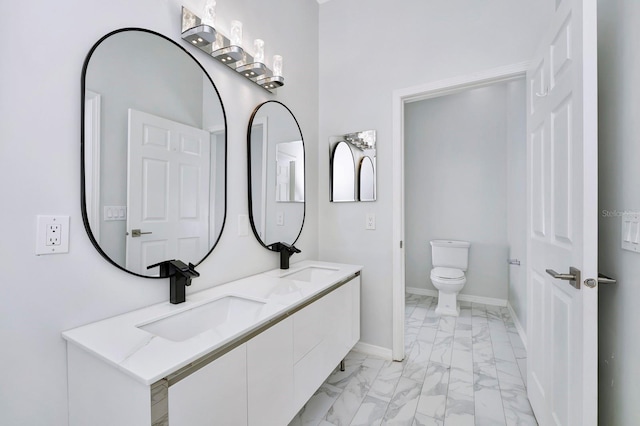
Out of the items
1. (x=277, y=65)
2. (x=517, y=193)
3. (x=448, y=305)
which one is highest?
(x=277, y=65)

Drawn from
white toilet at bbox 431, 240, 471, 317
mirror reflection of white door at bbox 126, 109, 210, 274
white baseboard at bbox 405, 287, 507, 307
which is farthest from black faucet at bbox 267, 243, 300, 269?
white baseboard at bbox 405, 287, 507, 307

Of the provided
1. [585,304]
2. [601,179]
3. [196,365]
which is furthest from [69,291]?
[601,179]

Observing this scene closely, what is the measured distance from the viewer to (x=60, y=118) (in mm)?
989

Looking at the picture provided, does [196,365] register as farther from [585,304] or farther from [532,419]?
[532,419]

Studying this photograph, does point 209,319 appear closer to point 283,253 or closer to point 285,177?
point 283,253

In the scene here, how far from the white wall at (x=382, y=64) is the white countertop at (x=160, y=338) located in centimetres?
92

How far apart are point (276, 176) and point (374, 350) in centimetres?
156

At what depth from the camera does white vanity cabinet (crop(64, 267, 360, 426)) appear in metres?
0.78

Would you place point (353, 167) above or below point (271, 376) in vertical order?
above

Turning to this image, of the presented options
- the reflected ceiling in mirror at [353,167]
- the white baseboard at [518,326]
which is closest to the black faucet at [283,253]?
the reflected ceiling in mirror at [353,167]

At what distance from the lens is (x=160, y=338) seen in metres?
0.93

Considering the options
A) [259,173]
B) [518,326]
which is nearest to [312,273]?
[259,173]

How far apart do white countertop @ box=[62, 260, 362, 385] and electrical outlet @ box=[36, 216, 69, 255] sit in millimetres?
283

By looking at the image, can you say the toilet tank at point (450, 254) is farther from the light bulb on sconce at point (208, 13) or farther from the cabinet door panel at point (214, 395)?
the light bulb on sconce at point (208, 13)
